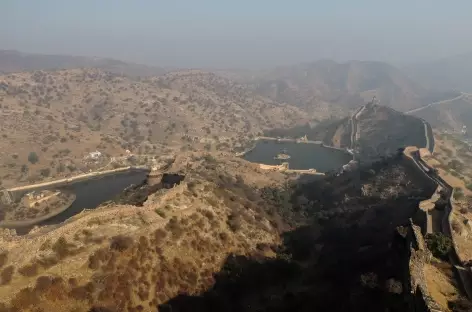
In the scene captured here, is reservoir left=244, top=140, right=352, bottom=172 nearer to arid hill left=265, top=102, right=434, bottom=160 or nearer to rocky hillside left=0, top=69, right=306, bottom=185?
arid hill left=265, top=102, right=434, bottom=160

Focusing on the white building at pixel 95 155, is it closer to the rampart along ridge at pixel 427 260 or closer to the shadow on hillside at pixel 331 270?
→ the shadow on hillside at pixel 331 270

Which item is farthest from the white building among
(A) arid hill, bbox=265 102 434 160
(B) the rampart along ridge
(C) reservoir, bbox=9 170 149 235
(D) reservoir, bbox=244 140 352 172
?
(B) the rampart along ridge

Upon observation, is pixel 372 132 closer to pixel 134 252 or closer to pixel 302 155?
pixel 302 155

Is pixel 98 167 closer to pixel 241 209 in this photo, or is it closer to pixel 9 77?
pixel 241 209

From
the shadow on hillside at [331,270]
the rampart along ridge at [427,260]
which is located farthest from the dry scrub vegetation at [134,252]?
the rampart along ridge at [427,260]

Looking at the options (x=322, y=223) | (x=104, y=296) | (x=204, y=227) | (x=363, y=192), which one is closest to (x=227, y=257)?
(x=204, y=227)

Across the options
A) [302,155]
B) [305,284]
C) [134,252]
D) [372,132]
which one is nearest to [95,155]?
[302,155]
